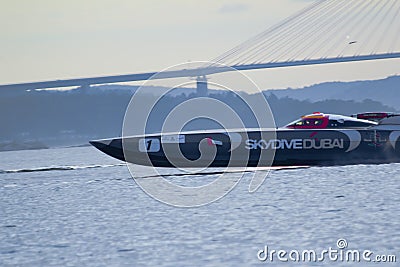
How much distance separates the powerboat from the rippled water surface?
1.90 metres

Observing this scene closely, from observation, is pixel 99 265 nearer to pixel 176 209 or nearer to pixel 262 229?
pixel 262 229

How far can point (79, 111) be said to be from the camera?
165 metres

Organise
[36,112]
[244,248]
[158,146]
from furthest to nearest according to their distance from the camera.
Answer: [36,112] → [158,146] → [244,248]

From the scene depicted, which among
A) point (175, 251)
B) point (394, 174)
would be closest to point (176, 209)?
point (175, 251)

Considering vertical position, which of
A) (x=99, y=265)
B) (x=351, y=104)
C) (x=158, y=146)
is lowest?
(x=99, y=265)

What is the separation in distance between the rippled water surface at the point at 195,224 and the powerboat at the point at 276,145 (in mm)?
1901

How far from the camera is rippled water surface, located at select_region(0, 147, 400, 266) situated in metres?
18.2

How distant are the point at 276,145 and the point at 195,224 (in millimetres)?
16060

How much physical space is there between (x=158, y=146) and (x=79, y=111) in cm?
12823

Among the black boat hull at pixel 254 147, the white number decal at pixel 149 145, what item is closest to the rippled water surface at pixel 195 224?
the black boat hull at pixel 254 147

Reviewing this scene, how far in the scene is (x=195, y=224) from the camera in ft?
74.6

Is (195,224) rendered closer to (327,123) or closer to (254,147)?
(254,147)

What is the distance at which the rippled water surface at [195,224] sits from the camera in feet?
59.7

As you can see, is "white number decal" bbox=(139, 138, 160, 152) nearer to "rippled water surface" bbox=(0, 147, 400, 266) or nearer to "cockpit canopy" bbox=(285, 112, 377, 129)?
"rippled water surface" bbox=(0, 147, 400, 266)
